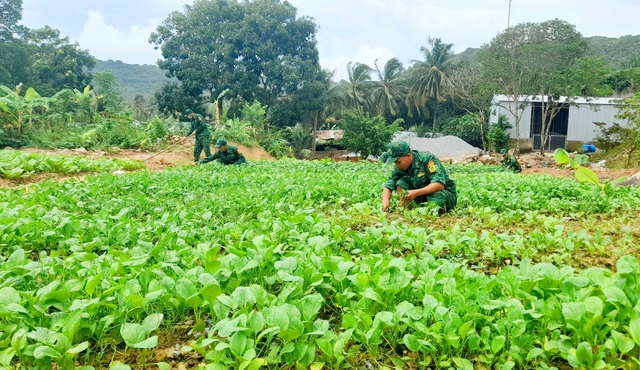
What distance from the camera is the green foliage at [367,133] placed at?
94.0 feet

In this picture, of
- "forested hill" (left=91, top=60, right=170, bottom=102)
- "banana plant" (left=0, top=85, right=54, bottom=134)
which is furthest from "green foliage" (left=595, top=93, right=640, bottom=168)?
"forested hill" (left=91, top=60, right=170, bottom=102)

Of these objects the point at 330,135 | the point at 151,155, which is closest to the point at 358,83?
the point at 330,135

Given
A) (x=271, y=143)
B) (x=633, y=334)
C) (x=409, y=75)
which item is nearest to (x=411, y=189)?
(x=633, y=334)

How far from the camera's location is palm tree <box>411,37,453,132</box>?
139ft

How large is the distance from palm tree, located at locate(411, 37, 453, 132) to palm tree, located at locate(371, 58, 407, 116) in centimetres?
170

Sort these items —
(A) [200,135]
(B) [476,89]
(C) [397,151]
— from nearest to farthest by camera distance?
(C) [397,151] < (A) [200,135] < (B) [476,89]

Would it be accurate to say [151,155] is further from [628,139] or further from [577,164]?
[628,139]

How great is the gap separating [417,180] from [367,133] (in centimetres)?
2260

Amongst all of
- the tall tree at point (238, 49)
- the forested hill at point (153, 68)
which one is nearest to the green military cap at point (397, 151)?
the tall tree at point (238, 49)

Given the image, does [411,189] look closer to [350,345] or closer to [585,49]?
[350,345]

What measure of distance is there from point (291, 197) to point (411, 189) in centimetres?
177

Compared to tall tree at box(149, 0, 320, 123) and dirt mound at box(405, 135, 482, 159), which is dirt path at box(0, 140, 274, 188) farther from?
dirt mound at box(405, 135, 482, 159)

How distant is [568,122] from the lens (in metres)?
32.6

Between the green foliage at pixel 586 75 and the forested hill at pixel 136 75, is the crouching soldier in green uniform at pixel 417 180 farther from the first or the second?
the forested hill at pixel 136 75
